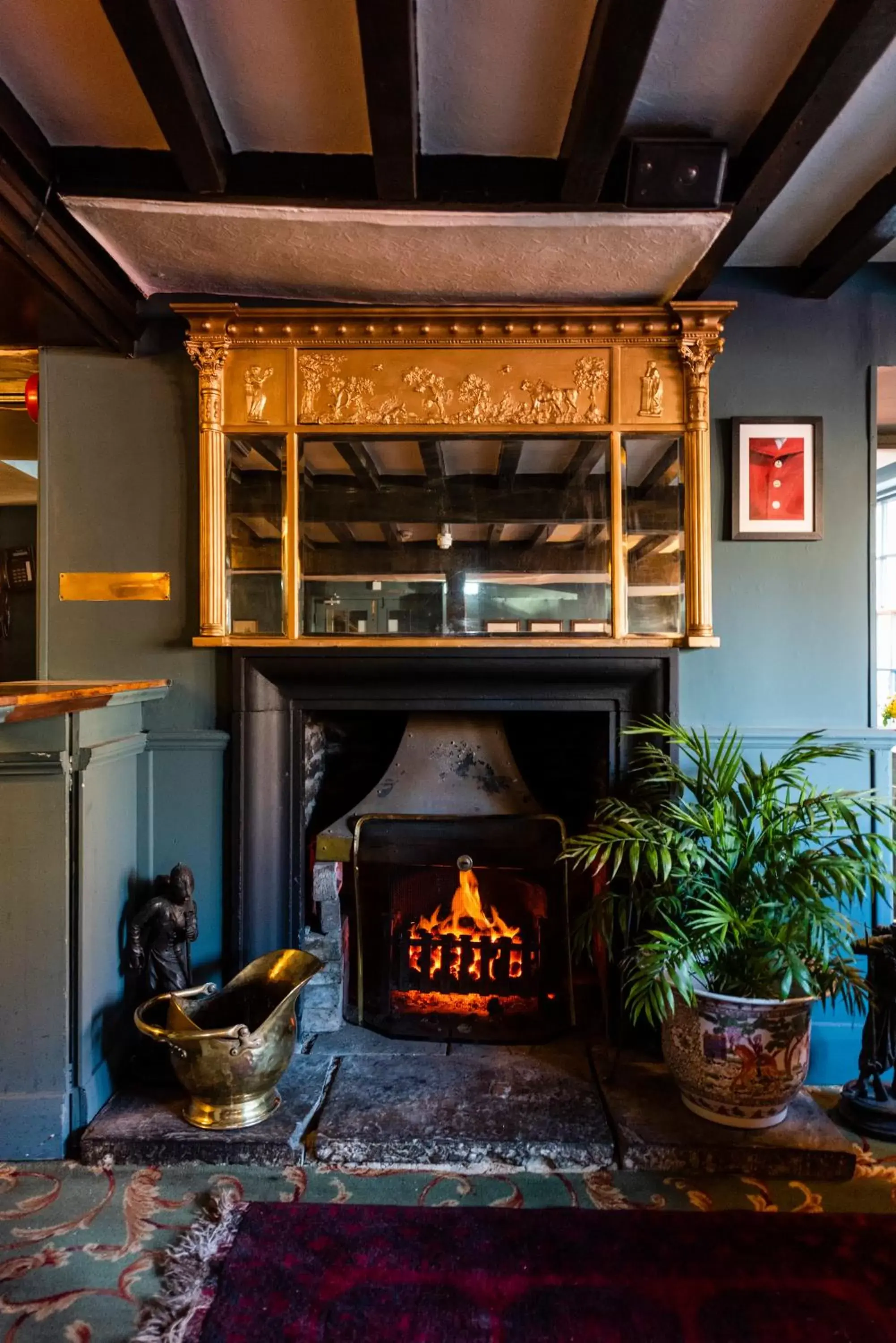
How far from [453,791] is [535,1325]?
1.32m

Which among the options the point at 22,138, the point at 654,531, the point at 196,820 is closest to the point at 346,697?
the point at 196,820

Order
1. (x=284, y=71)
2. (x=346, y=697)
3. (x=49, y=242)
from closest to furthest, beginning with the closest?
(x=284, y=71), (x=49, y=242), (x=346, y=697)

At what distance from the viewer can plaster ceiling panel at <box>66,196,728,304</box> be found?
1697 millimetres

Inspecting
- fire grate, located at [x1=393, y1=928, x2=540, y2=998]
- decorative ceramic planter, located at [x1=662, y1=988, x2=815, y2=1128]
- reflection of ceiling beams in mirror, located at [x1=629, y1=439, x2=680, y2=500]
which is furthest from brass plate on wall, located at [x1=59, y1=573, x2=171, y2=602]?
decorative ceramic planter, located at [x1=662, y1=988, x2=815, y2=1128]

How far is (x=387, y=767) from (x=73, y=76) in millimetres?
1915

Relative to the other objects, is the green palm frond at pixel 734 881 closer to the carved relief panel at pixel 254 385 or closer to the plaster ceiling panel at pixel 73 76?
the carved relief panel at pixel 254 385

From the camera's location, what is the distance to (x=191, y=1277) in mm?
1394

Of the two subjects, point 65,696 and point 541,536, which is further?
point 541,536

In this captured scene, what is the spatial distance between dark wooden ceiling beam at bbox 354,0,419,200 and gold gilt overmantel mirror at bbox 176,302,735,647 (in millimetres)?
507

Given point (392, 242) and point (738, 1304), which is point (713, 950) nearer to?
point (738, 1304)

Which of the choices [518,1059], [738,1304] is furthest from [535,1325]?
[518,1059]

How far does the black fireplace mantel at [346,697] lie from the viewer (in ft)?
6.97

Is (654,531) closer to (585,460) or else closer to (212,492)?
(585,460)

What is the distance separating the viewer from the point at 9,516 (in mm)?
2811
